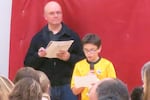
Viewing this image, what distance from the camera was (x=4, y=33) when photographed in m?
6.28

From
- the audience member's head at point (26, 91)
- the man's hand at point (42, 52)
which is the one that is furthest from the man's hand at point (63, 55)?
the audience member's head at point (26, 91)

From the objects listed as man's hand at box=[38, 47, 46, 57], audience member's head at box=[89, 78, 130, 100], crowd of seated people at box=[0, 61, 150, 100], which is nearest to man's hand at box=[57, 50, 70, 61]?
man's hand at box=[38, 47, 46, 57]

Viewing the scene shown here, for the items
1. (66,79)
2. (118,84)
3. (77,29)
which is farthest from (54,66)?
(118,84)

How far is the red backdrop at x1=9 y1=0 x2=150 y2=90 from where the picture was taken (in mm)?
5608

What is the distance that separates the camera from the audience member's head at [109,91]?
2.40 meters

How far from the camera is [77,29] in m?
5.96

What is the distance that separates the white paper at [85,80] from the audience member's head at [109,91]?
6.57 feet

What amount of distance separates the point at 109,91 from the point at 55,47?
2.83 meters

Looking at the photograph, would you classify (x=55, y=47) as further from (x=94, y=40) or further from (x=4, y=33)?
(x=4, y=33)

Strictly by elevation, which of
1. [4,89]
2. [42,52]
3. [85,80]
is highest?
[4,89]

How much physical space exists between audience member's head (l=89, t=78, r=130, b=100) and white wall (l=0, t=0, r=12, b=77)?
12.8 ft

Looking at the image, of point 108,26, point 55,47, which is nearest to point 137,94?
point 55,47

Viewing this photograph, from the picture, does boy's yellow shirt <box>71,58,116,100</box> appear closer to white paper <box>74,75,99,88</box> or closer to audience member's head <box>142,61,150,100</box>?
white paper <box>74,75,99,88</box>

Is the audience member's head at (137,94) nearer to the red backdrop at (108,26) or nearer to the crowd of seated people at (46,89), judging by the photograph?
the crowd of seated people at (46,89)
